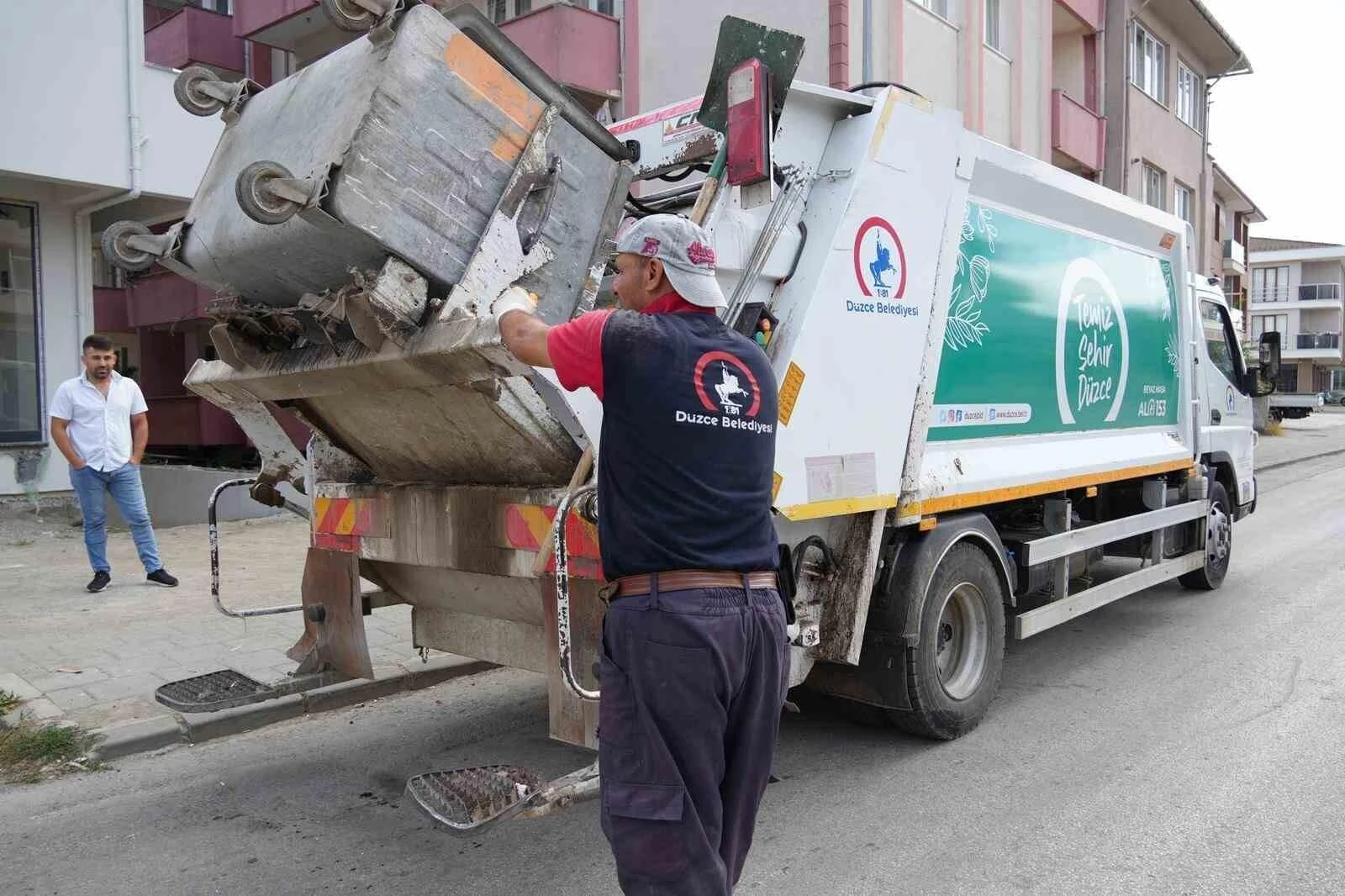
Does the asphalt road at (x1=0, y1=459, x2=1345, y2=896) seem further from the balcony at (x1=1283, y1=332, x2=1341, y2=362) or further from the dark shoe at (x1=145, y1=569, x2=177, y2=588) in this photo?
the balcony at (x1=1283, y1=332, x2=1341, y2=362)

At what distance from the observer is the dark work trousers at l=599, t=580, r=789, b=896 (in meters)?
2.25

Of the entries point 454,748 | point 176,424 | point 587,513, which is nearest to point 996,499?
point 587,513

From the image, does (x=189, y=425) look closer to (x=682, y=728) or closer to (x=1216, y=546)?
(x=1216, y=546)

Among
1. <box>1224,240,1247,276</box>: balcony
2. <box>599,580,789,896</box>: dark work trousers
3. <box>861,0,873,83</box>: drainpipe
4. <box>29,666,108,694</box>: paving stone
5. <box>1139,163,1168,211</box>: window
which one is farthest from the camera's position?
<box>1224,240,1247,276</box>: balcony

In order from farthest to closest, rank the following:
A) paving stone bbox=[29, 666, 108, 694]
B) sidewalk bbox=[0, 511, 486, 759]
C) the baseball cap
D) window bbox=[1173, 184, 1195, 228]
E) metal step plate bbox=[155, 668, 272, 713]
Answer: window bbox=[1173, 184, 1195, 228]
paving stone bbox=[29, 666, 108, 694]
sidewalk bbox=[0, 511, 486, 759]
metal step plate bbox=[155, 668, 272, 713]
the baseball cap

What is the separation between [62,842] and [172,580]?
177 inches

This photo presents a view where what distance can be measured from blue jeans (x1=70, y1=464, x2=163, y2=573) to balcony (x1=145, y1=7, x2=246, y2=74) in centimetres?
1340

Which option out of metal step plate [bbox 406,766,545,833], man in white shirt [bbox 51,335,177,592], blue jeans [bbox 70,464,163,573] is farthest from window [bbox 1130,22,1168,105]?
metal step plate [bbox 406,766,545,833]

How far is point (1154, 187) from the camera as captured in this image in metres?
23.7

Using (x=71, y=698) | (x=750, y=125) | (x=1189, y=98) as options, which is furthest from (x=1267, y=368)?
(x=1189, y=98)

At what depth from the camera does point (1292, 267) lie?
67.0 metres

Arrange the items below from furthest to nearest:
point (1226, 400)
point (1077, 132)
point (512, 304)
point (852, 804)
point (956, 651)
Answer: point (1077, 132) < point (1226, 400) < point (956, 651) < point (852, 804) < point (512, 304)

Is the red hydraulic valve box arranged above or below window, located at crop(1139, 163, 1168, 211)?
below

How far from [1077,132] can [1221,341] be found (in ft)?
40.9
